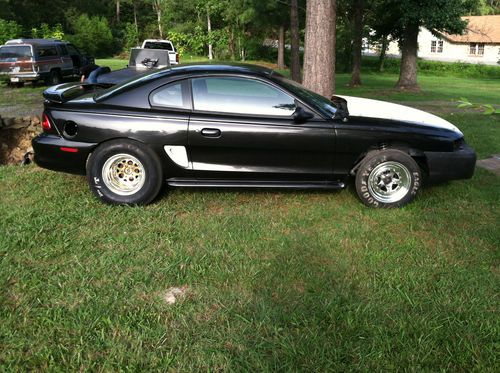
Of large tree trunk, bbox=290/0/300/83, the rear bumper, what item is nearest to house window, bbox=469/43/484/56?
large tree trunk, bbox=290/0/300/83

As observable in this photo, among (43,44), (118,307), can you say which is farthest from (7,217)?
(43,44)

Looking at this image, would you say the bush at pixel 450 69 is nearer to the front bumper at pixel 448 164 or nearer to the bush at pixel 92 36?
the bush at pixel 92 36

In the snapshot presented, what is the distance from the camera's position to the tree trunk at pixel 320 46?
7.51 m

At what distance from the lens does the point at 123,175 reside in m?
4.83

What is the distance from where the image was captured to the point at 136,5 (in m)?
63.3

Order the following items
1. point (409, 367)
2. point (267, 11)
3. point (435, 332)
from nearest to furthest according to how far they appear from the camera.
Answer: point (409, 367), point (435, 332), point (267, 11)

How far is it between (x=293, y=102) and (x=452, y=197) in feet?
7.01

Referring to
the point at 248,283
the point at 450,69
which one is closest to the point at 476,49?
the point at 450,69

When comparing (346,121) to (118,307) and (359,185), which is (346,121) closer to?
(359,185)

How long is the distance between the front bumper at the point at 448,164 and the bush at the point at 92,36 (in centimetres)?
4771

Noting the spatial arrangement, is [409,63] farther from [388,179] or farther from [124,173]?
[124,173]

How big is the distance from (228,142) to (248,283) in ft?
5.79

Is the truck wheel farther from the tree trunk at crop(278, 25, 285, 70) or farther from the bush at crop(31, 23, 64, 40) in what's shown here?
the bush at crop(31, 23, 64, 40)

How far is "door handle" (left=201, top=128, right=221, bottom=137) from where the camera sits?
467 cm
